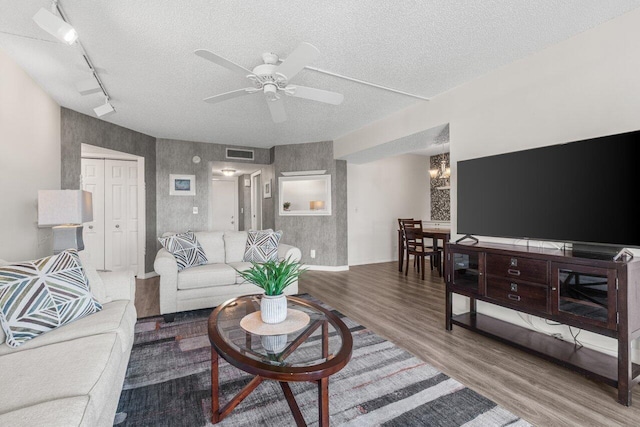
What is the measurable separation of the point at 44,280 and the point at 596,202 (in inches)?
137

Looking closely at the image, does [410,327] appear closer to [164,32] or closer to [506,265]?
[506,265]

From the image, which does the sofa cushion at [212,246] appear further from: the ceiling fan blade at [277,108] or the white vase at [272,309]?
the white vase at [272,309]

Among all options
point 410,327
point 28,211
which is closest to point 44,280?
point 28,211

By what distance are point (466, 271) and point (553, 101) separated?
5.12ft

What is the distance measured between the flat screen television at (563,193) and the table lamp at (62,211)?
3575 millimetres

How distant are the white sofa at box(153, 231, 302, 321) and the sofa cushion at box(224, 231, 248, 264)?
0.24 ft

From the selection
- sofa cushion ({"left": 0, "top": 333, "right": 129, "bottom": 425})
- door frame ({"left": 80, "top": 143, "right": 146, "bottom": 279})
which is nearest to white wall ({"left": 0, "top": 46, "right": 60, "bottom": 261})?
door frame ({"left": 80, "top": 143, "right": 146, "bottom": 279})

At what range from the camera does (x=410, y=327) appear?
9.17 ft

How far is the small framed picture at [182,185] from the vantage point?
5.31 metres

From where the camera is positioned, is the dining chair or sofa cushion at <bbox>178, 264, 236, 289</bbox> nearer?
sofa cushion at <bbox>178, 264, 236, 289</bbox>

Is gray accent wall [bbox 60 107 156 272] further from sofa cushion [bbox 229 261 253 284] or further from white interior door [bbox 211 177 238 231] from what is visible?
white interior door [bbox 211 177 238 231]

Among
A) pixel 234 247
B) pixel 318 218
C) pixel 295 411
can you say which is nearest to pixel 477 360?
pixel 295 411

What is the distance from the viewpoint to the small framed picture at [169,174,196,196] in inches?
209

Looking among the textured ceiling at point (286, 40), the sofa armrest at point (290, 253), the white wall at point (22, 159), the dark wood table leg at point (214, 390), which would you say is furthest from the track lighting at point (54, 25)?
the sofa armrest at point (290, 253)
